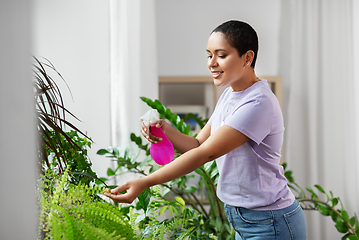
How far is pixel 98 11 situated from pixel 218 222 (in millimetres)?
1230

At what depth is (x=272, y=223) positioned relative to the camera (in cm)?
88

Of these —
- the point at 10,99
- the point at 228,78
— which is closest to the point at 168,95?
the point at 228,78

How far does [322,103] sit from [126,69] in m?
1.68

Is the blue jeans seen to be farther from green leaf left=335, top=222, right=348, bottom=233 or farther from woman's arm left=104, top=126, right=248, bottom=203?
green leaf left=335, top=222, right=348, bottom=233

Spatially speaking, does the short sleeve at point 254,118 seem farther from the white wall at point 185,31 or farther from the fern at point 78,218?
the white wall at point 185,31

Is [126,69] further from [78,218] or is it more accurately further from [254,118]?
[78,218]

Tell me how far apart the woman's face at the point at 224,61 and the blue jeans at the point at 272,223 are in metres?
0.38

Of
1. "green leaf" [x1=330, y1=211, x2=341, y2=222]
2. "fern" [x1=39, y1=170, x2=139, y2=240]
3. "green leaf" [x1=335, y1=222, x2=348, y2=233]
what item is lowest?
"green leaf" [x1=335, y1=222, x2=348, y2=233]

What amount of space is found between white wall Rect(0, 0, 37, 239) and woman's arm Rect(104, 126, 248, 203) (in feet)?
0.75

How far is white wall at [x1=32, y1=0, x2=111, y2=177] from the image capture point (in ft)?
4.27

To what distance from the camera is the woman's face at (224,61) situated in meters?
0.87

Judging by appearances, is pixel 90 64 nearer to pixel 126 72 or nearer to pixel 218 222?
pixel 126 72

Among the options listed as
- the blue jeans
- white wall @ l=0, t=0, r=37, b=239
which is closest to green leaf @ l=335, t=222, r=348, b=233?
the blue jeans

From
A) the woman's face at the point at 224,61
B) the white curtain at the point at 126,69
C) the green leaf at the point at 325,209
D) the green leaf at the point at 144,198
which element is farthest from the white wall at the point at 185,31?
the woman's face at the point at 224,61
